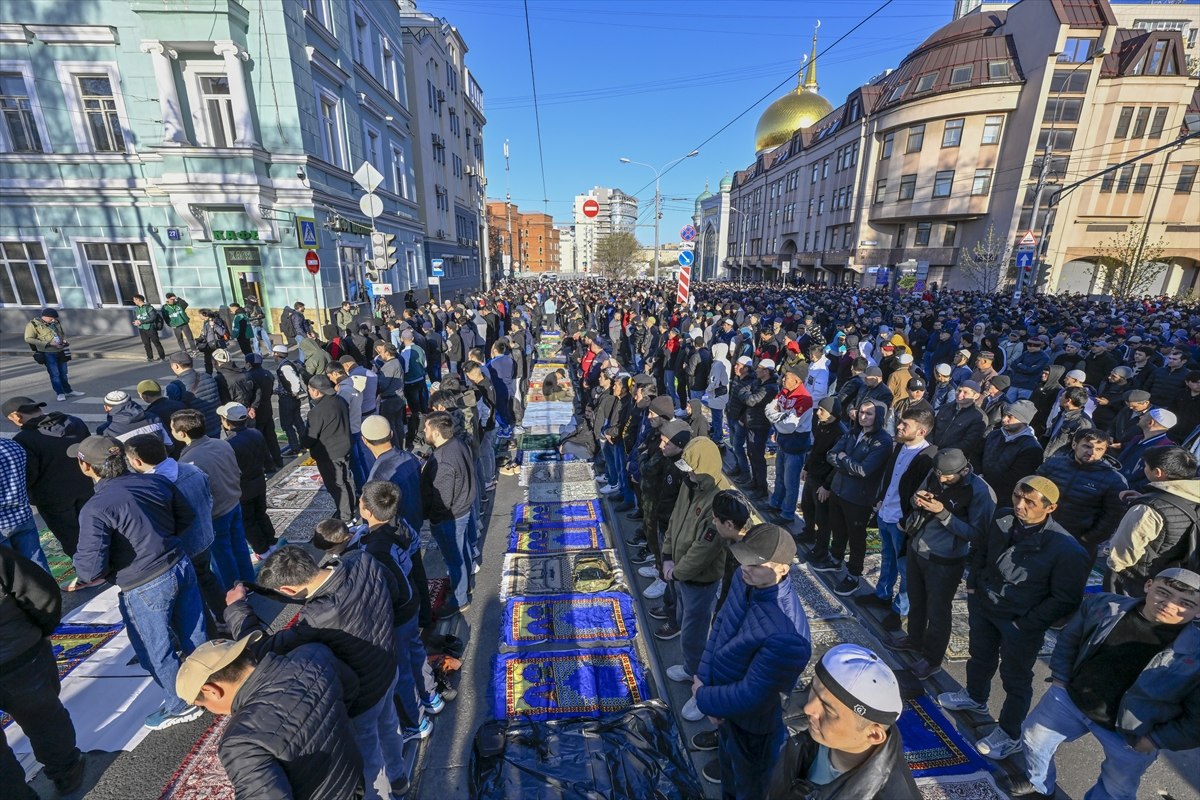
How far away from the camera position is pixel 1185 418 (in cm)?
688

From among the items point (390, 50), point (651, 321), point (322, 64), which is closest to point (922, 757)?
point (651, 321)

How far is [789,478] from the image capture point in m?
6.50

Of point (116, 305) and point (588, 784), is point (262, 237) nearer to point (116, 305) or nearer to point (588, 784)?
point (116, 305)

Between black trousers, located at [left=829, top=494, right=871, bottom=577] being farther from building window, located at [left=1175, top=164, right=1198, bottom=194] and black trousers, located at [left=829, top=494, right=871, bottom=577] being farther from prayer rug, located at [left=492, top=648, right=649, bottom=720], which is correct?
building window, located at [left=1175, top=164, right=1198, bottom=194]

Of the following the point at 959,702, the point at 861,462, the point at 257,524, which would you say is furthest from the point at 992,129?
the point at 257,524

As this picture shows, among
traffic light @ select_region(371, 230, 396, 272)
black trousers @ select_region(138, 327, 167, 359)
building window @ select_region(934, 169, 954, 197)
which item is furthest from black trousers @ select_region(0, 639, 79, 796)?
building window @ select_region(934, 169, 954, 197)

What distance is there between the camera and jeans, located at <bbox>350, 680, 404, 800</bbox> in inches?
112

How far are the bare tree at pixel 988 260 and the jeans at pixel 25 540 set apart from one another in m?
40.6

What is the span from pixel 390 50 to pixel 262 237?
14898mm

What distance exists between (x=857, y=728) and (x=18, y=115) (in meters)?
26.2

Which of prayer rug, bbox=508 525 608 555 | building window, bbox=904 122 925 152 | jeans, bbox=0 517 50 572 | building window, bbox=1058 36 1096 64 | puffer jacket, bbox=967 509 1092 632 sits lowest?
prayer rug, bbox=508 525 608 555

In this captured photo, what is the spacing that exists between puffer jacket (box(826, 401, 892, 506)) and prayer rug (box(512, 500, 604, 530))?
10.0 ft

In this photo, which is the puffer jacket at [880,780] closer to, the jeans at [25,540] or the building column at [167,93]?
the jeans at [25,540]

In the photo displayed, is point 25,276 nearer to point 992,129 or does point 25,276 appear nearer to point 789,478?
point 789,478
